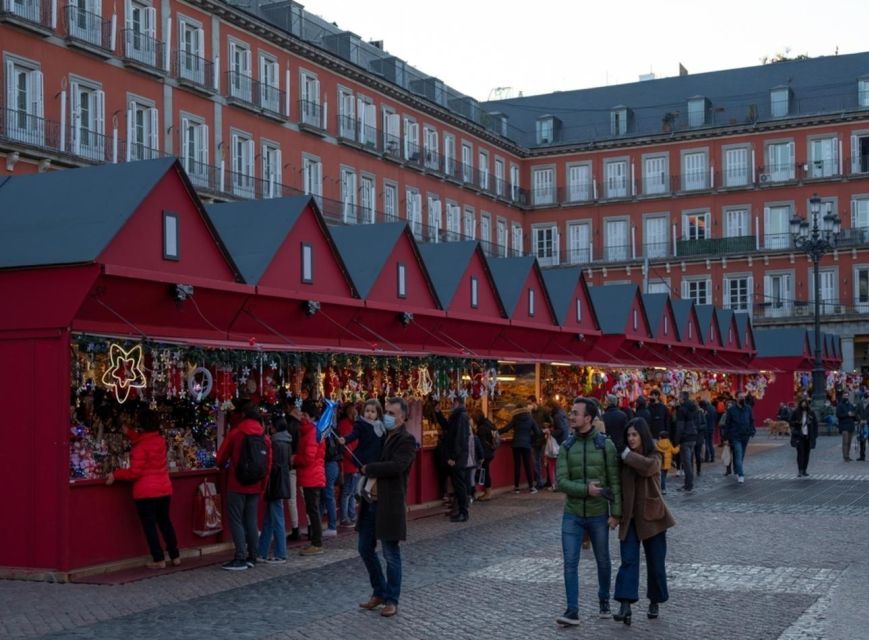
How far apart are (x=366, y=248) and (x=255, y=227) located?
338cm

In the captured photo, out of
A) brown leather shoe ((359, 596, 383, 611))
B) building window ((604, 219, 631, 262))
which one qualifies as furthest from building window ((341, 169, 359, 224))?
brown leather shoe ((359, 596, 383, 611))

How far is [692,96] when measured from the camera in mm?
79625

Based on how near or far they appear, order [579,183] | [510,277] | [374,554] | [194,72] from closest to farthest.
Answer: [374,554] → [510,277] → [194,72] → [579,183]

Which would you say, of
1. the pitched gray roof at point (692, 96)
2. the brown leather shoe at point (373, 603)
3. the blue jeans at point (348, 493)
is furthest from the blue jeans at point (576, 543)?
the pitched gray roof at point (692, 96)

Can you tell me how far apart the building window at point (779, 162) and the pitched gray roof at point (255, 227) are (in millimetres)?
58600

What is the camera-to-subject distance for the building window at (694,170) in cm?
7619

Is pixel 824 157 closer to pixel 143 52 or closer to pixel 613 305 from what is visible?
pixel 613 305

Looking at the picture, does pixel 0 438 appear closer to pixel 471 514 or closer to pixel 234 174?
pixel 471 514

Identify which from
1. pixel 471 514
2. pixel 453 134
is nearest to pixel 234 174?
pixel 453 134

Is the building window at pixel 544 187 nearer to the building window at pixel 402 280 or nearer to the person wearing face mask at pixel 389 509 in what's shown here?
the building window at pixel 402 280

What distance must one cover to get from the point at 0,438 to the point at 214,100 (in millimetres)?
33932

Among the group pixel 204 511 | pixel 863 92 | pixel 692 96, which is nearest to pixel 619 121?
pixel 692 96

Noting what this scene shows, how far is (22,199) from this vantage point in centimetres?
1575

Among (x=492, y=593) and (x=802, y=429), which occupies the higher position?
(x=802, y=429)
